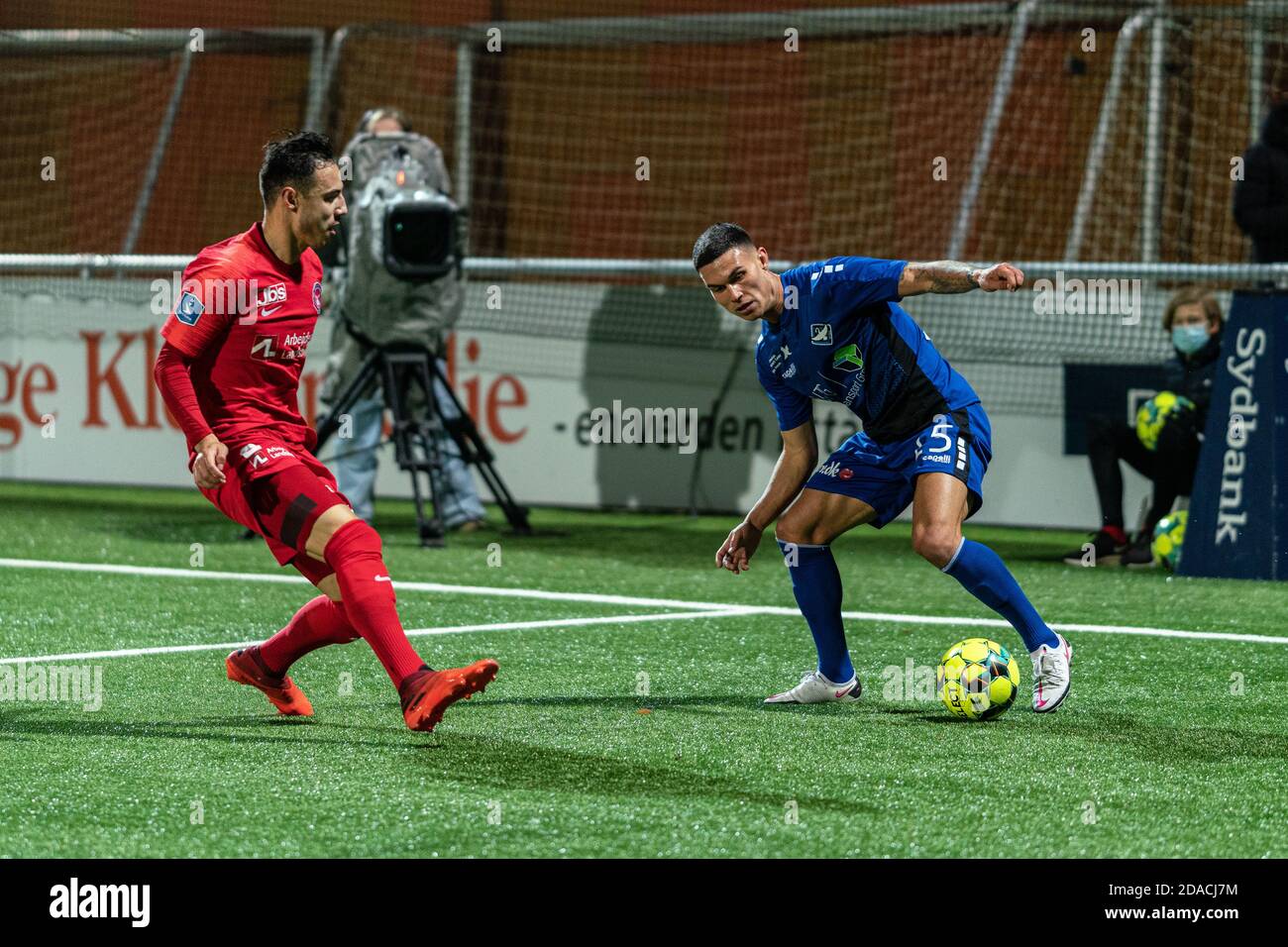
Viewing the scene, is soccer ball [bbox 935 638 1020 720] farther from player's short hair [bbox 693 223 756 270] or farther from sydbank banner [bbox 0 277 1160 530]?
sydbank banner [bbox 0 277 1160 530]

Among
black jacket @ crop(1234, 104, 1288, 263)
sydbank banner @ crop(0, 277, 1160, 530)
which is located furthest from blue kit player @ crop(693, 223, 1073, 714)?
sydbank banner @ crop(0, 277, 1160, 530)

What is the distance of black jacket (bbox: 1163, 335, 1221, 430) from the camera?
34.9ft

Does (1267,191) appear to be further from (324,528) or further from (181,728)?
(181,728)

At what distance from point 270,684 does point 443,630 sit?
6.36 feet

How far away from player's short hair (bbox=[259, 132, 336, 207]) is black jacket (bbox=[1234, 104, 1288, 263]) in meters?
6.88

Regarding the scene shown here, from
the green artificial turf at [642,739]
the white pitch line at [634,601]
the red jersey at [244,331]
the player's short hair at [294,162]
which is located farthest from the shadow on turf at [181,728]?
the white pitch line at [634,601]

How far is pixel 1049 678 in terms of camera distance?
6336 mm

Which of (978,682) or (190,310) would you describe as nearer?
(190,310)

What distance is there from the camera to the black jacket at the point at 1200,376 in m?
10.6

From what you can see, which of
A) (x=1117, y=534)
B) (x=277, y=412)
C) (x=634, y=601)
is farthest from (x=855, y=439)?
(x=1117, y=534)

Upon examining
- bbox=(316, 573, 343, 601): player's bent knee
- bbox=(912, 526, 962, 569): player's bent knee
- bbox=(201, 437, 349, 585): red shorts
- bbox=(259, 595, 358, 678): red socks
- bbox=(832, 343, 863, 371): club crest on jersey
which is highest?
bbox=(832, 343, 863, 371): club crest on jersey

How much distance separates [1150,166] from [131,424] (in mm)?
7263
